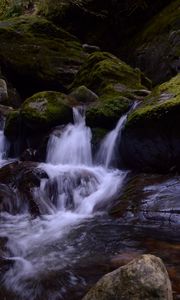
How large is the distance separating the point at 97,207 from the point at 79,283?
272 cm

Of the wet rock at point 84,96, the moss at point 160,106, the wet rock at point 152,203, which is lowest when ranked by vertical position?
the wet rock at point 152,203

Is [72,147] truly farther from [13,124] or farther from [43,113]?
[13,124]

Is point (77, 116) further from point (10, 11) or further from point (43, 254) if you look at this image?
point (10, 11)

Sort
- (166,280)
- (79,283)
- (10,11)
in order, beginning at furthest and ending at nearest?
(10,11), (79,283), (166,280)

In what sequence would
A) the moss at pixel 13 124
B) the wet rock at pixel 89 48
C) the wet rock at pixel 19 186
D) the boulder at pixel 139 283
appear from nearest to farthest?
the boulder at pixel 139 283 → the wet rock at pixel 19 186 → the moss at pixel 13 124 → the wet rock at pixel 89 48

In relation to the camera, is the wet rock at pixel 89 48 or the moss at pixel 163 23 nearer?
the moss at pixel 163 23

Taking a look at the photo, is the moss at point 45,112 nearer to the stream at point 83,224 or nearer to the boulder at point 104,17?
the stream at point 83,224

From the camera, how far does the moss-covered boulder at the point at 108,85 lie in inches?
334

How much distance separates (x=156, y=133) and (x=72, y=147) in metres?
2.33

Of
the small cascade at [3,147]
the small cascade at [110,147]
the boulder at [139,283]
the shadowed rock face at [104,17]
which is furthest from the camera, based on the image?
the shadowed rock face at [104,17]

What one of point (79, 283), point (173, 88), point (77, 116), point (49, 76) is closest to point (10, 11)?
point (49, 76)

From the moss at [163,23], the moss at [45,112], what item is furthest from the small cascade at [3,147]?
the moss at [163,23]

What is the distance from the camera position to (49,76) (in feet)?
42.1

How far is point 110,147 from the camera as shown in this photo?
26.4ft
